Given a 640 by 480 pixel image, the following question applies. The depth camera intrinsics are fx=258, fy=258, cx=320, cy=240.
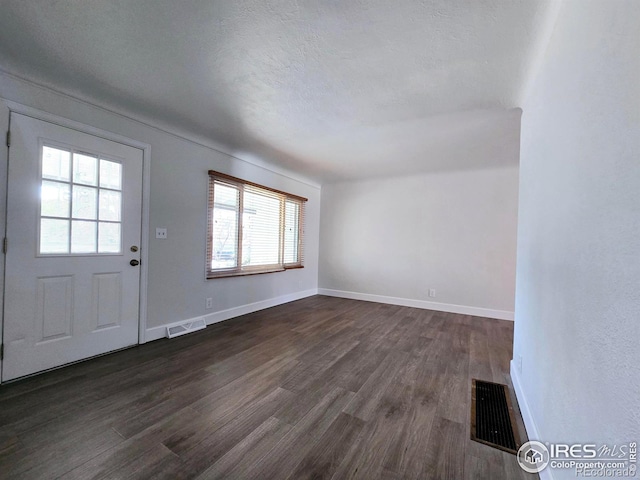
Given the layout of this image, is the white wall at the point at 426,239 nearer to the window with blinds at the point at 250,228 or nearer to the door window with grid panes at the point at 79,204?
the window with blinds at the point at 250,228

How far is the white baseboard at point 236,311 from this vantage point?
290 cm

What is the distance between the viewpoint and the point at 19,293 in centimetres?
206

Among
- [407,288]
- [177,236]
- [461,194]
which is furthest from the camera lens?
[407,288]

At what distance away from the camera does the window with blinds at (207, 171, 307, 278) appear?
3.57 meters

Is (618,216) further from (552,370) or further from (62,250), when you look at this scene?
(62,250)

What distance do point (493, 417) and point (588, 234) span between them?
1.48 meters

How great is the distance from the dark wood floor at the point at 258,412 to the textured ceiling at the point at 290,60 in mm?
2408

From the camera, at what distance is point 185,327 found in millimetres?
3148

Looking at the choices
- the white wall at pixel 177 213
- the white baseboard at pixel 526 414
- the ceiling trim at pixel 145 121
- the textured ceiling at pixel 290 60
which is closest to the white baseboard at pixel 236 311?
the white wall at pixel 177 213

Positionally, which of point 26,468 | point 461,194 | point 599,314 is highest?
point 461,194

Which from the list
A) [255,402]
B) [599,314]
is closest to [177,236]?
[255,402]

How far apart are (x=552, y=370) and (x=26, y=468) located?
258cm

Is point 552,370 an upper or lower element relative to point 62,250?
lower

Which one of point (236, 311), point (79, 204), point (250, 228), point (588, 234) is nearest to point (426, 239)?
point (250, 228)
